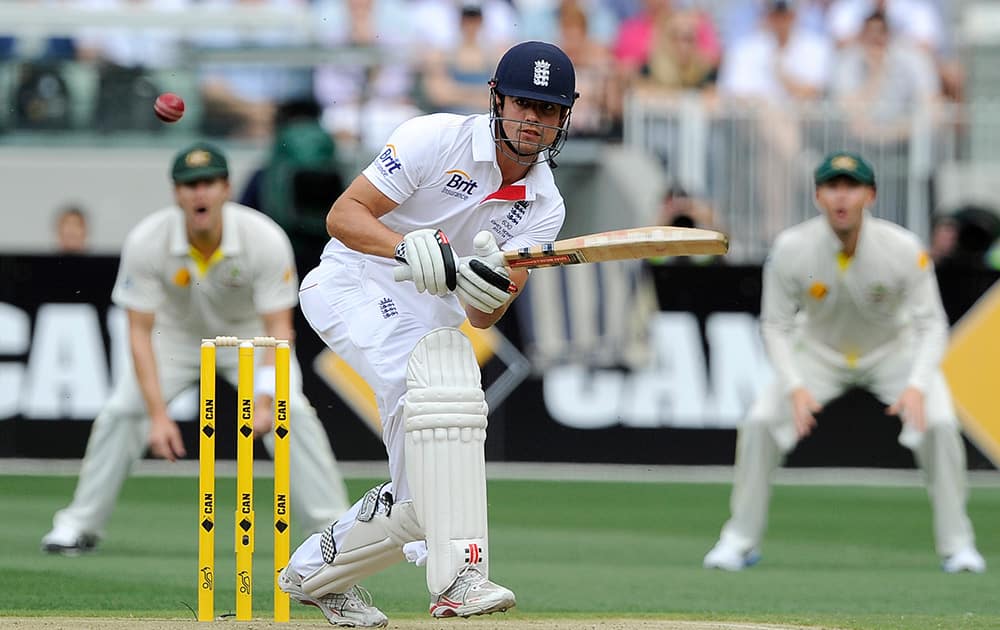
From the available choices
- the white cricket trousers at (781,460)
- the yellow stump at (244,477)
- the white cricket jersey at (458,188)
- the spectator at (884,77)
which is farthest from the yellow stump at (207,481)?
the spectator at (884,77)

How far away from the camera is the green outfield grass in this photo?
6129 mm

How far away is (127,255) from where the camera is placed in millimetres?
7758

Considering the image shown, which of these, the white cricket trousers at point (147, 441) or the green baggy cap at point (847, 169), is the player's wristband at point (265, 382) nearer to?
the white cricket trousers at point (147, 441)

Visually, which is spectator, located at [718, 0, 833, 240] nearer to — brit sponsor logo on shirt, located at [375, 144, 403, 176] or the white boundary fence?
the white boundary fence

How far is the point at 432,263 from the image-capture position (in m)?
4.51

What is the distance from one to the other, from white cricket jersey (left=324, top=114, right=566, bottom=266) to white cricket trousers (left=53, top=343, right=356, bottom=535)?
2327mm

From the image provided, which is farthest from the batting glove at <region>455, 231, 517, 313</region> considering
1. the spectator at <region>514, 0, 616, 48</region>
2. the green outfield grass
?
the spectator at <region>514, 0, 616, 48</region>

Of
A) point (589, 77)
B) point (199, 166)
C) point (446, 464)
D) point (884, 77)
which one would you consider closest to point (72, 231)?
point (589, 77)

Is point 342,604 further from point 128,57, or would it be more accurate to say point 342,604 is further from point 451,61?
point 128,57

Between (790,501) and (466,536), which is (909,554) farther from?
(466,536)

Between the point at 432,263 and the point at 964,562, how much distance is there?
12.2 ft

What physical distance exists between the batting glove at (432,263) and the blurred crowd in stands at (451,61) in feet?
26.0

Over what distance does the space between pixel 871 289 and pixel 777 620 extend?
2.68 m

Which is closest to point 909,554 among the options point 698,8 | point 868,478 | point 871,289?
point 871,289
